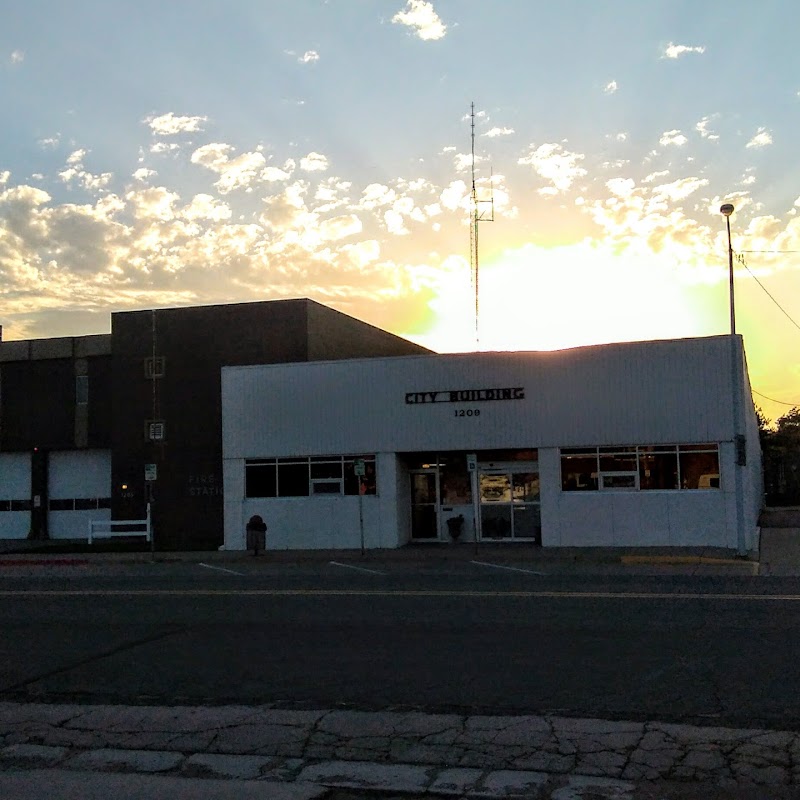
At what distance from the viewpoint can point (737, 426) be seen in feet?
82.5

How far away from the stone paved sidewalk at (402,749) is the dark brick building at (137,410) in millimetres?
22010

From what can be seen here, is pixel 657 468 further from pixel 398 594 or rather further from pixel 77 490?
pixel 77 490

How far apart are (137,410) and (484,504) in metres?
14.1

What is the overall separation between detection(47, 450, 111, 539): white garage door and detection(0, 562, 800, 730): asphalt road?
20.1m

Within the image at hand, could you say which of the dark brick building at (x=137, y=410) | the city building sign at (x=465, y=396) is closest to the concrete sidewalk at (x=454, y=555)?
the dark brick building at (x=137, y=410)

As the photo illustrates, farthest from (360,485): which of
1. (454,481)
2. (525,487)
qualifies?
(525,487)

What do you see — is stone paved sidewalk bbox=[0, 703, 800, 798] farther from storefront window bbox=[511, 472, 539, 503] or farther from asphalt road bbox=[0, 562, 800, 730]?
storefront window bbox=[511, 472, 539, 503]

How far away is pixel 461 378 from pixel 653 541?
283 inches

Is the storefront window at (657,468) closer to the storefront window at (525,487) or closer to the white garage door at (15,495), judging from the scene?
the storefront window at (525,487)

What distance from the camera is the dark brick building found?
3400 cm

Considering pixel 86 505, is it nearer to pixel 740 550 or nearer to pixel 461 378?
pixel 461 378

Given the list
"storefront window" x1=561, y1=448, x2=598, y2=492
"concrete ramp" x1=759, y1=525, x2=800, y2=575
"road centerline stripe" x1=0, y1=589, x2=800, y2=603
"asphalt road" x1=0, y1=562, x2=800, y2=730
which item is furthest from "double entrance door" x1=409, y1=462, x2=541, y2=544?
"road centerline stripe" x1=0, y1=589, x2=800, y2=603

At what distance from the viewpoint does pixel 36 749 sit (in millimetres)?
7887

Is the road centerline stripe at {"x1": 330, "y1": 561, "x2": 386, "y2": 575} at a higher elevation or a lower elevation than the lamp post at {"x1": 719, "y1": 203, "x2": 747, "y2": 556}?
lower
